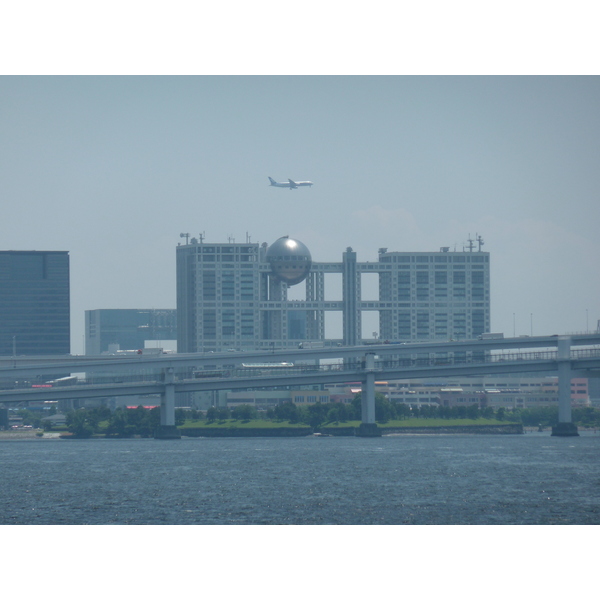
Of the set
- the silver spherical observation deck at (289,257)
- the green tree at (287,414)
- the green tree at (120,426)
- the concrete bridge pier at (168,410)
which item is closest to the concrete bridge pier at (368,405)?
the green tree at (287,414)

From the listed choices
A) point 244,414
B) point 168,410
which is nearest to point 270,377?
point 168,410

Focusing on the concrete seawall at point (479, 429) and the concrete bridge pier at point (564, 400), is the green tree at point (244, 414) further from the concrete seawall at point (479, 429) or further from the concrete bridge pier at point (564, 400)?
the concrete bridge pier at point (564, 400)

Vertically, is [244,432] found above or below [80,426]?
below

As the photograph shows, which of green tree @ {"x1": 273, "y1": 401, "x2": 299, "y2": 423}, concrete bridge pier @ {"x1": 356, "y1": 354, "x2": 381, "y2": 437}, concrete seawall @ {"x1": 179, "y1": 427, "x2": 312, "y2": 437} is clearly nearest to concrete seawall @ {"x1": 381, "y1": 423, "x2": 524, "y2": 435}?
concrete seawall @ {"x1": 179, "y1": 427, "x2": 312, "y2": 437}

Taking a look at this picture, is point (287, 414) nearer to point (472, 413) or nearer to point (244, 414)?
point (244, 414)

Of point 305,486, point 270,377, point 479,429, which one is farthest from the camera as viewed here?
point 479,429

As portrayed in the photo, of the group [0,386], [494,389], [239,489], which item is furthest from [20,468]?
[494,389]

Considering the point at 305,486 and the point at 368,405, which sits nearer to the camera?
the point at 305,486

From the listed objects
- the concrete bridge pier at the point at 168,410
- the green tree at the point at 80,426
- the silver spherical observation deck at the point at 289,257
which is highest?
the silver spherical observation deck at the point at 289,257
